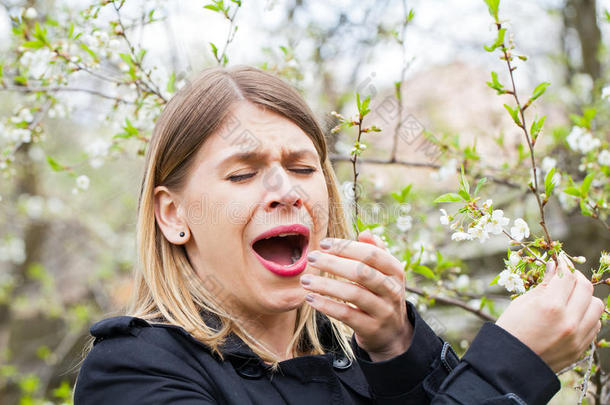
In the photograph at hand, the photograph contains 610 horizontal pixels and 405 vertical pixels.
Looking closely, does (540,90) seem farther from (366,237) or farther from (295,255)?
(295,255)

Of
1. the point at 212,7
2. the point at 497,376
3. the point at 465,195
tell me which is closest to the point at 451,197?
the point at 465,195

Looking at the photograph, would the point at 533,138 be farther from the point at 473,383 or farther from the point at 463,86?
the point at 463,86

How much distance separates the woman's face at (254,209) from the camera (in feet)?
4.64

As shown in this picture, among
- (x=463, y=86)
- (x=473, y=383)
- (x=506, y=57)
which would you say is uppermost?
(x=506, y=57)

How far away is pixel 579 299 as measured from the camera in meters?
1.12

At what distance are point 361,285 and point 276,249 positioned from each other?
40 centimetres

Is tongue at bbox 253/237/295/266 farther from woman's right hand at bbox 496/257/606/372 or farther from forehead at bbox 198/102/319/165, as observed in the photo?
woman's right hand at bbox 496/257/606/372

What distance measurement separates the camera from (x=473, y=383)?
43.1 inches

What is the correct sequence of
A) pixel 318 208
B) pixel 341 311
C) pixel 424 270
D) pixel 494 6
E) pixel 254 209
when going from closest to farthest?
pixel 341 311, pixel 494 6, pixel 254 209, pixel 318 208, pixel 424 270

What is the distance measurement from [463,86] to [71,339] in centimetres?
711

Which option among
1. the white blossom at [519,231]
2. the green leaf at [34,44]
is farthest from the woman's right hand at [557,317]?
the green leaf at [34,44]

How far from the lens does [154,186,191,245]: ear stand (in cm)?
155

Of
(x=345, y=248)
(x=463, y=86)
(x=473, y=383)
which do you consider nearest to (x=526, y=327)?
(x=473, y=383)

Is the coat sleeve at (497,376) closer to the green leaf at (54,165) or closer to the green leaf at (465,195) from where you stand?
the green leaf at (465,195)
